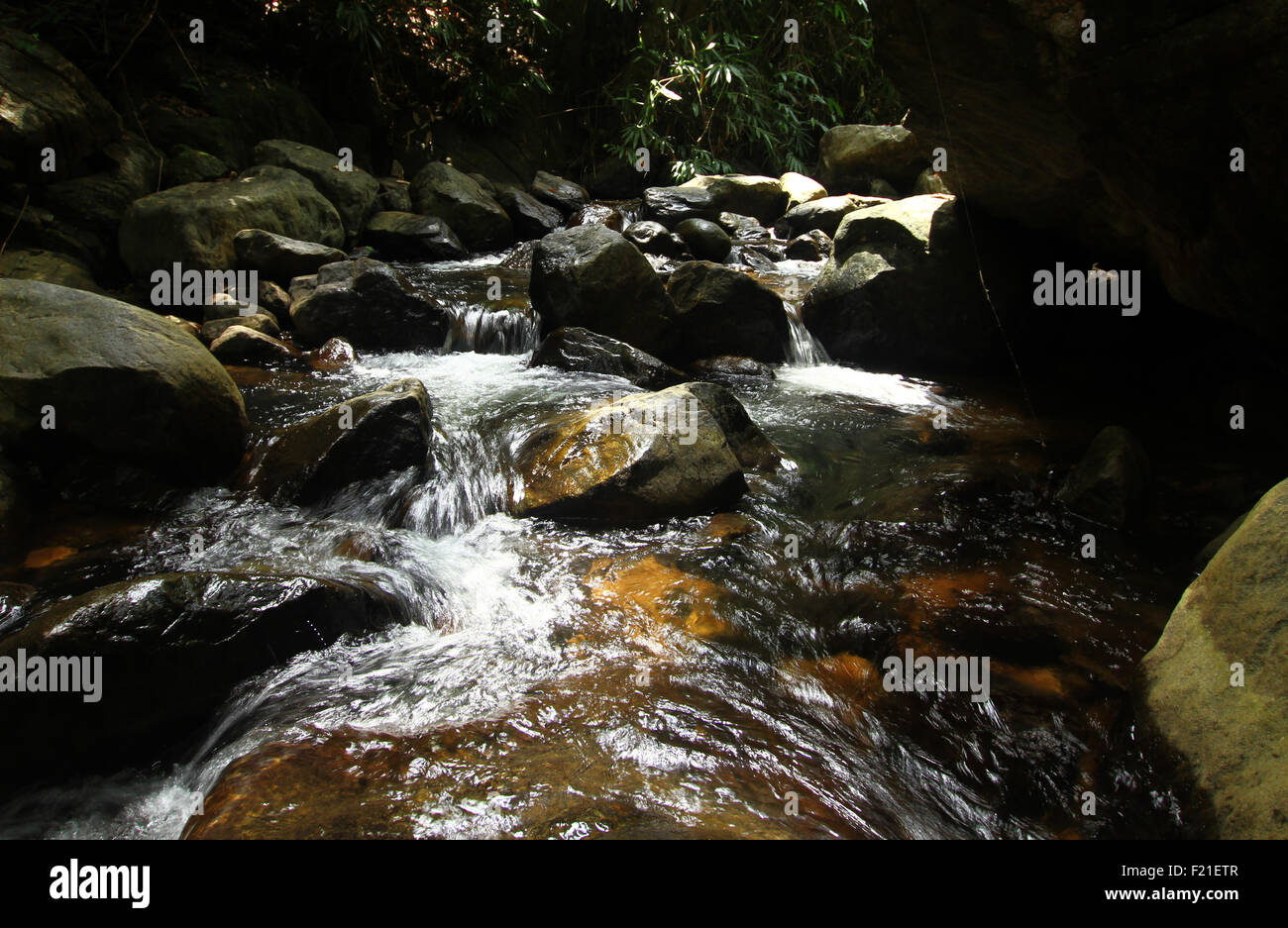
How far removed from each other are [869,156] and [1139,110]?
9950 millimetres

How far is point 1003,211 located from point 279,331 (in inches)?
260

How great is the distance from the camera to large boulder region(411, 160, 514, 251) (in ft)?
33.4

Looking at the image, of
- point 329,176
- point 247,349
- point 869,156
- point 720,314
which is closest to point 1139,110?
point 720,314

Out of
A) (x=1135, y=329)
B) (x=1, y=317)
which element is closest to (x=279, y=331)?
(x=1, y=317)

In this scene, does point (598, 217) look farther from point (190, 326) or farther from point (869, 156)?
point (190, 326)

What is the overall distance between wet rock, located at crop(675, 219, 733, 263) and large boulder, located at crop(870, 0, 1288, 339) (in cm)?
506

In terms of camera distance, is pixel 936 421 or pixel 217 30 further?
pixel 217 30

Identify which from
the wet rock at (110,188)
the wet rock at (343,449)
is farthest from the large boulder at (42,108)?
the wet rock at (343,449)

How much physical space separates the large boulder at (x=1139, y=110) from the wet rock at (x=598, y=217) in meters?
6.86

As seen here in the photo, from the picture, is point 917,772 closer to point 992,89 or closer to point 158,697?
point 158,697

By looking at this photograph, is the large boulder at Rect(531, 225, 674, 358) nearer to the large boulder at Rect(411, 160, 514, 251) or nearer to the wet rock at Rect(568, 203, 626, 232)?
the large boulder at Rect(411, 160, 514, 251)

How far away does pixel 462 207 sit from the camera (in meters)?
10.1

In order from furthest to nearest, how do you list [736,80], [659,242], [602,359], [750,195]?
[736,80] → [750,195] → [659,242] → [602,359]

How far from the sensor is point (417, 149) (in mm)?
12211
